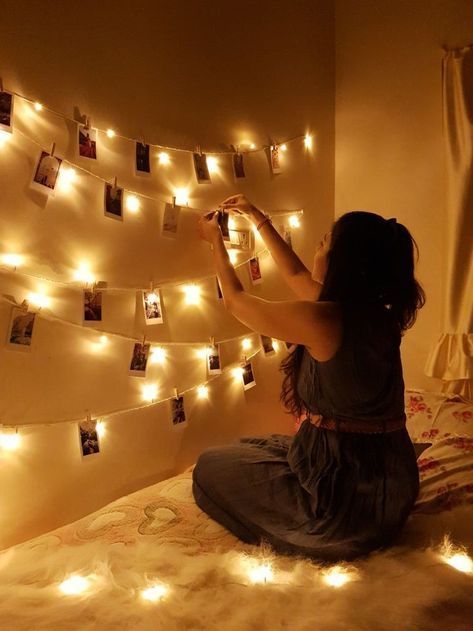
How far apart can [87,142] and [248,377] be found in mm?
993

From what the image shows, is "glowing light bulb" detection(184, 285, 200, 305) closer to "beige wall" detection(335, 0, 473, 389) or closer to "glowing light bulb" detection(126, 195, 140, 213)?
"glowing light bulb" detection(126, 195, 140, 213)

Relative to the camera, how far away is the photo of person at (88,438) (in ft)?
4.31

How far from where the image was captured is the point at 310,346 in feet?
3.63

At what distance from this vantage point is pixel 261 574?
3.14 ft

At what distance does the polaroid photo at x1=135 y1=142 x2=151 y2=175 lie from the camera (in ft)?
4.74

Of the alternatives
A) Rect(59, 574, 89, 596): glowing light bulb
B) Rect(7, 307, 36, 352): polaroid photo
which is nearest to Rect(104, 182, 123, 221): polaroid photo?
Rect(7, 307, 36, 352): polaroid photo

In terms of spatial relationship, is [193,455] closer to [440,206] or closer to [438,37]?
[440,206]

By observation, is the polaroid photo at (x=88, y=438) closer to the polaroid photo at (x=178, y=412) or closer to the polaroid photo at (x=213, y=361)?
the polaroid photo at (x=178, y=412)

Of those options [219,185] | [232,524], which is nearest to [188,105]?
[219,185]

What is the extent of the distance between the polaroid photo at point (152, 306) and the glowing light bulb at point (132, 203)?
0.27 metres

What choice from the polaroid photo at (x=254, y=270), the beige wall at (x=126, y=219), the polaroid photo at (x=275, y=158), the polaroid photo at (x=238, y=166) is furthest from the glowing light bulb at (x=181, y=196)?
the polaroid photo at (x=275, y=158)

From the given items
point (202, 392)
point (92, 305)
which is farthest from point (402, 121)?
point (92, 305)

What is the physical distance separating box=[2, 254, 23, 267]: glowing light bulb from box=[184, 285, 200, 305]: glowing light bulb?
557mm

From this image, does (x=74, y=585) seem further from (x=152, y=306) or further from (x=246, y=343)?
(x=246, y=343)
